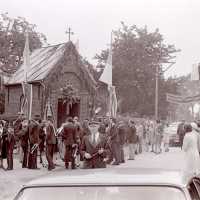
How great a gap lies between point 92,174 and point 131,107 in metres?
63.9

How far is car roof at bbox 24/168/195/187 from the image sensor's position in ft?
16.3

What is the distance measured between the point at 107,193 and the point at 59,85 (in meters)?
31.2

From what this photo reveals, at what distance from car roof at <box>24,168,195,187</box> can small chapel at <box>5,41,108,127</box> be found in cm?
2954

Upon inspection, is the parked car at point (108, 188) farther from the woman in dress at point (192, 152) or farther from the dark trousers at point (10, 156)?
the dark trousers at point (10, 156)

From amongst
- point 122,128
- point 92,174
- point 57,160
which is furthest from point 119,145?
point 92,174

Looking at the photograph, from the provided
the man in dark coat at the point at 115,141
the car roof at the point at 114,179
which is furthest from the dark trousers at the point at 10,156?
the car roof at the point at 114,179

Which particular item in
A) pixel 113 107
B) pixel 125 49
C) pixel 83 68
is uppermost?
pixel 125 49

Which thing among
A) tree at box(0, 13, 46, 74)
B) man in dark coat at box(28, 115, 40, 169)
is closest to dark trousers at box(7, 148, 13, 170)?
man in dark coat at box(28, 115, 40, 169)

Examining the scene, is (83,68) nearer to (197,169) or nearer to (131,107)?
(197,169)

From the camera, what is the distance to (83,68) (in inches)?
1500

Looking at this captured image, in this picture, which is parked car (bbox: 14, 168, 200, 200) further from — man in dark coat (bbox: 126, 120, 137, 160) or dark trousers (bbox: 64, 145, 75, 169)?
man in dark coat (bbox: 126, 120, 137, 160)

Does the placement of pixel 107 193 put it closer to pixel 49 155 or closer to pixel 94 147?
pixel 94 147

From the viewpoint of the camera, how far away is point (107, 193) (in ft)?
16.3

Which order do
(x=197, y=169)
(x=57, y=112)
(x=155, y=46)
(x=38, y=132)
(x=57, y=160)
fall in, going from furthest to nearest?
(x=155, y=46) < (x=57, y=112) < (x=57, y=160) < (x=38, y=132) < (x=197, y=169)
